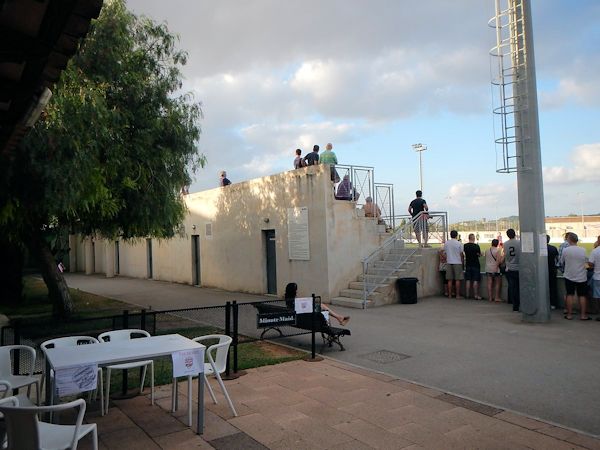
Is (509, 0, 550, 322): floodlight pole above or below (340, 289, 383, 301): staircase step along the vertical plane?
above

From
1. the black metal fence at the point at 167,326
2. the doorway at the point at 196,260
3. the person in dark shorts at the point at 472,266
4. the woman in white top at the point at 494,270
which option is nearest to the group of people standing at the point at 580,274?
the woman in white top at the point at 494,270

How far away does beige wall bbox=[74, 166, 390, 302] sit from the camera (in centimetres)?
1451

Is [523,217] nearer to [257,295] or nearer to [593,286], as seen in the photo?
[593,286]

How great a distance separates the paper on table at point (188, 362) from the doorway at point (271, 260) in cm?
1194

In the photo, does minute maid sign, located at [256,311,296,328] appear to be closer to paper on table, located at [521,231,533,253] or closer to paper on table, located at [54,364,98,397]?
paper on table, located at [54,364,98,397]

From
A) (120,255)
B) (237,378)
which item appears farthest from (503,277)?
(120,255)

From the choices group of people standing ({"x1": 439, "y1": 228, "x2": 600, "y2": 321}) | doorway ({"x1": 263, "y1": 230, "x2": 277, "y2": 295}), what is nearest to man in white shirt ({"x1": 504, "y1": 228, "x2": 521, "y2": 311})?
group of people standing ({"x1": 439, "y1": 228, "x2": 600, "y2": 321})

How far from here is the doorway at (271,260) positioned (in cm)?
1700

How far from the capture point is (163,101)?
11.8m

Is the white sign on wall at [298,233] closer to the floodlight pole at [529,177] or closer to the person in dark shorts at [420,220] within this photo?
the person in dark shorts at [420,220]

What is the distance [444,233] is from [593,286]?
5.63 m

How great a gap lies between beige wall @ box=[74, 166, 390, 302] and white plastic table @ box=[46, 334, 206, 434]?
30.8 ft

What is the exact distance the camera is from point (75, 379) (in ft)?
14.0

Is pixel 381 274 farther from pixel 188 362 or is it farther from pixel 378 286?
pixel 188 362
